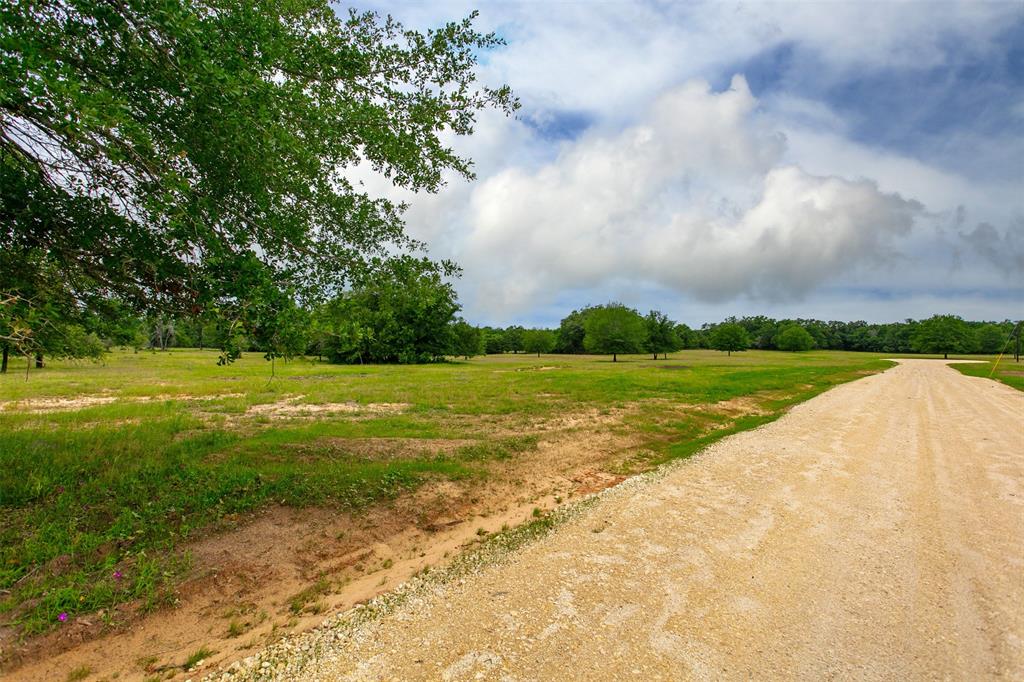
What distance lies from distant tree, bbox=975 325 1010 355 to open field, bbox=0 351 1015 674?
5801 inches

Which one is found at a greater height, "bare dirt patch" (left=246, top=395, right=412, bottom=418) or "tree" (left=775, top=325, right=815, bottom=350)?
"tree" (left=775, top=325, right=815, bottom=350)

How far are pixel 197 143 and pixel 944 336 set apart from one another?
138 m

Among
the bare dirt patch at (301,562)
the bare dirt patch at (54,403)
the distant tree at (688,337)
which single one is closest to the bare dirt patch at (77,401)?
the bare dirt patch at (54,403)

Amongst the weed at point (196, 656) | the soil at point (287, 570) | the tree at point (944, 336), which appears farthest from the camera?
the tree at point (944, 336)

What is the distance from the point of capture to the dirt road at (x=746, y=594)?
3629mm

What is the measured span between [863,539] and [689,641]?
3.72 m

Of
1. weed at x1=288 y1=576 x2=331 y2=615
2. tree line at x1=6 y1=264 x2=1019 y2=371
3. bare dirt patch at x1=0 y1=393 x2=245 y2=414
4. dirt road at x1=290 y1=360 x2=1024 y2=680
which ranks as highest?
tree line at x1=6 y1=264 x2=1019 y2=371

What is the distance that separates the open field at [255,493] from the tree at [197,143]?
2.82 metres

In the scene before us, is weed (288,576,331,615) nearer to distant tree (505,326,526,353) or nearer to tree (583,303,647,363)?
tree (583,303,647,363)

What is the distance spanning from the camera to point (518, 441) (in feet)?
39.6

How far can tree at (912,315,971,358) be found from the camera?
100 meters

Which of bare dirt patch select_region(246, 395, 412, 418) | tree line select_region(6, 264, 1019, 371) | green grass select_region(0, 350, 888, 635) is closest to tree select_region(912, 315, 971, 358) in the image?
tree line select_region(6, 264, 1019, 371)

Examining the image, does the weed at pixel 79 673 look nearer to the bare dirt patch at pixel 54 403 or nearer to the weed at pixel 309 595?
the weed at pixel 309 595

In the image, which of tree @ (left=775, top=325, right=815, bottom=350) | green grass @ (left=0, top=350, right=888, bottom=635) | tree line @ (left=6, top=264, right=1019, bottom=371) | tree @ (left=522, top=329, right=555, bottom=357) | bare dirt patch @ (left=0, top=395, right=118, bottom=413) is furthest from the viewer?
tree @ (left=775, top=325, right=815, bottom=350)
